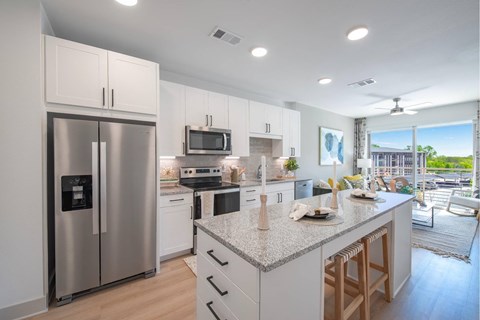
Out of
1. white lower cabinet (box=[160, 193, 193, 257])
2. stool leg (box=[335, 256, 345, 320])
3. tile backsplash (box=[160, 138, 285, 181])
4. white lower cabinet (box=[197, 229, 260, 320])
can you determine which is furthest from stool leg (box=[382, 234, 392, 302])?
tile backsplash (box=[160, 138, 285, 181])

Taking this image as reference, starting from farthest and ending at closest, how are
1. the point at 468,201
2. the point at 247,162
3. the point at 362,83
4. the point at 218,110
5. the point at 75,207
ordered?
1. the point at 468,201
2. the point at 247,162
3. the point at 362,83
4. the point at 218,110
5. the point at 75,207

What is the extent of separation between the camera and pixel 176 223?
2660 mm

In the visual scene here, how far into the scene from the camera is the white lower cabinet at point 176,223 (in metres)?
2.57

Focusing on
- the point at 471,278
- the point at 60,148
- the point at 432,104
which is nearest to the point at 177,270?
the point at 60,148

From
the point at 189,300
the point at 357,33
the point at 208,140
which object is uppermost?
the point at 357,33

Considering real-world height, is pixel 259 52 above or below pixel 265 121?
above

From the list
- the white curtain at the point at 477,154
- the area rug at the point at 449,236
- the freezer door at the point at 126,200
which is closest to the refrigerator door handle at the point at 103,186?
the freezer door at the point at 126,200

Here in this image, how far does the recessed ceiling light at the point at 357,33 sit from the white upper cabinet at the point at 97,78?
2.21 metres

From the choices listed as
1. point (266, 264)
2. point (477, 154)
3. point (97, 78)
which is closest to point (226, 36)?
point (97, 78)

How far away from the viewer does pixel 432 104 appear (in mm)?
4871

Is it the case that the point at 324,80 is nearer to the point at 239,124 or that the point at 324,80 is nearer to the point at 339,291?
the point at 239,124

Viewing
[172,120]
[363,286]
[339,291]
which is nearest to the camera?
[339,291]

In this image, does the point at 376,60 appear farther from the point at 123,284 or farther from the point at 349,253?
the point at 123,284

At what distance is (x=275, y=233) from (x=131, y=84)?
86.7 inches
